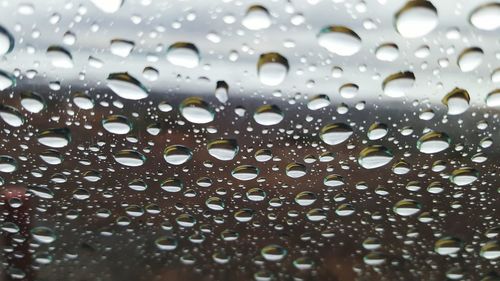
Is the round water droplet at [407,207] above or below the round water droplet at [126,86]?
below

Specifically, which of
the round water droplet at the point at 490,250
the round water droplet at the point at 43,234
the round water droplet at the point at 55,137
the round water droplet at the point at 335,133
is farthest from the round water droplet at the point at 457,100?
the round water droplet at the point at 43,234

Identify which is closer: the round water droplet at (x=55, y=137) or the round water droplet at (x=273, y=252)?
the round water droplet at (x=55, y=137)

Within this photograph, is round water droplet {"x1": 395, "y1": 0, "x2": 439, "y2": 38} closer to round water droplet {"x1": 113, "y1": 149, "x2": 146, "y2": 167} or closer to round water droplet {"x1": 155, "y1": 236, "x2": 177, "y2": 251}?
round water droplet {"x1": 113, "y1": 149, "x2": 146, "y2": 167}

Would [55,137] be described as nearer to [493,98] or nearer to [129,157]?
[129,157]

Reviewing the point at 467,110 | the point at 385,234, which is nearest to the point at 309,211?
the point at 385,234

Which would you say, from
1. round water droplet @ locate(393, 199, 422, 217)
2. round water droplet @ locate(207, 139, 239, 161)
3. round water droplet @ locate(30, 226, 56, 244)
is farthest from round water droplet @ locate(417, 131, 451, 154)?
round water droplet @ locate(30, 226, 56, 244)

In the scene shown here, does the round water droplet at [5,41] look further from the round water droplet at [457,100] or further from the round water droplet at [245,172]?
the round water droplet at [457,100]
